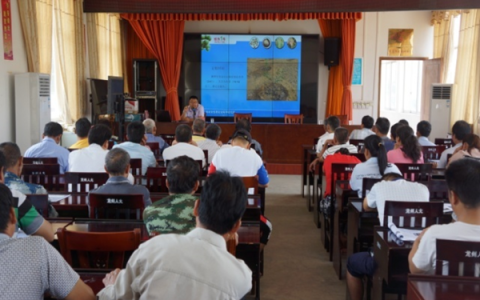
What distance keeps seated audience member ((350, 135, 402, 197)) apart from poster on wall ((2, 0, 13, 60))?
512 centimetres

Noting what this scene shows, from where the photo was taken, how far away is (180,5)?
973cm

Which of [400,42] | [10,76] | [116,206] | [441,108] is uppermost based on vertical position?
[400,42]

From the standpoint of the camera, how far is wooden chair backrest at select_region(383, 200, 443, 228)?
3168 millimetres

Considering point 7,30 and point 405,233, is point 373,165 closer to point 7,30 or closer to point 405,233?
point 405,233

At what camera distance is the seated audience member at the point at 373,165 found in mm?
4484

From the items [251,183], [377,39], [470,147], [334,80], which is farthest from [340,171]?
[377,39]

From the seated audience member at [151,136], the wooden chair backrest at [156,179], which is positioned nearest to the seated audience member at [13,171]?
the wooden chair backrest at [156,179]

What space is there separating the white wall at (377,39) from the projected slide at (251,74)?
1455 millimetres

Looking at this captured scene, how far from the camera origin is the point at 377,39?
12.9 m

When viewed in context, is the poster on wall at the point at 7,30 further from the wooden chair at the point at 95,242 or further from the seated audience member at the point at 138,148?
the wooden chair at the point at 95,242

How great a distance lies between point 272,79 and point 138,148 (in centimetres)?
793

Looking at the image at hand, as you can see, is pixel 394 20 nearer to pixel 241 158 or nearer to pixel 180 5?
pixel 180 5

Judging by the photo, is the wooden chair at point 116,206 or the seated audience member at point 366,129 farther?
the seated audience member at point 366,129

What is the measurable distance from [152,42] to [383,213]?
10103 millimetres
